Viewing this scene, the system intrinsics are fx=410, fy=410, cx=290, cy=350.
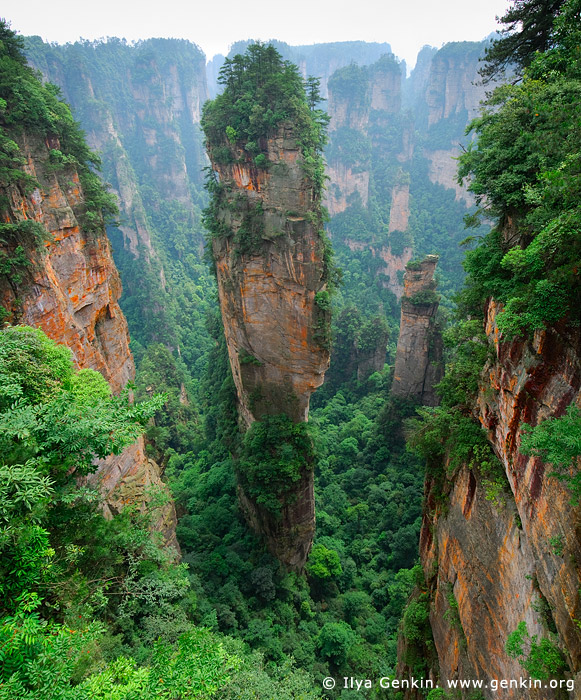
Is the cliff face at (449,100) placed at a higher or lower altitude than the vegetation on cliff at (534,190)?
higher

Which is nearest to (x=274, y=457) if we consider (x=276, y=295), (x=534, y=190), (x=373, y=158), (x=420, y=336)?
(x=276, y=295)

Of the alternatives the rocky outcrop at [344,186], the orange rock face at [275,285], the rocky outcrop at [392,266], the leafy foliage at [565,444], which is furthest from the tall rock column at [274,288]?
the rocky outcrop at [344,186]

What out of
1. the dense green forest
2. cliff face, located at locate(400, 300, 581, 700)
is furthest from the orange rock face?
cliff face, located at locate(400, 300, 581, 700)

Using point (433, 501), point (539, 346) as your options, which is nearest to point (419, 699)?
point (433, 501)

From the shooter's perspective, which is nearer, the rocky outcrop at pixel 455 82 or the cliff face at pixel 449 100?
the cliff face at pixel 449 100

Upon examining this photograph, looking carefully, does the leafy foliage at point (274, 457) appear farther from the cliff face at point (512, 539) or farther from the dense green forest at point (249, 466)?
the cliff face at point (512, 539)
